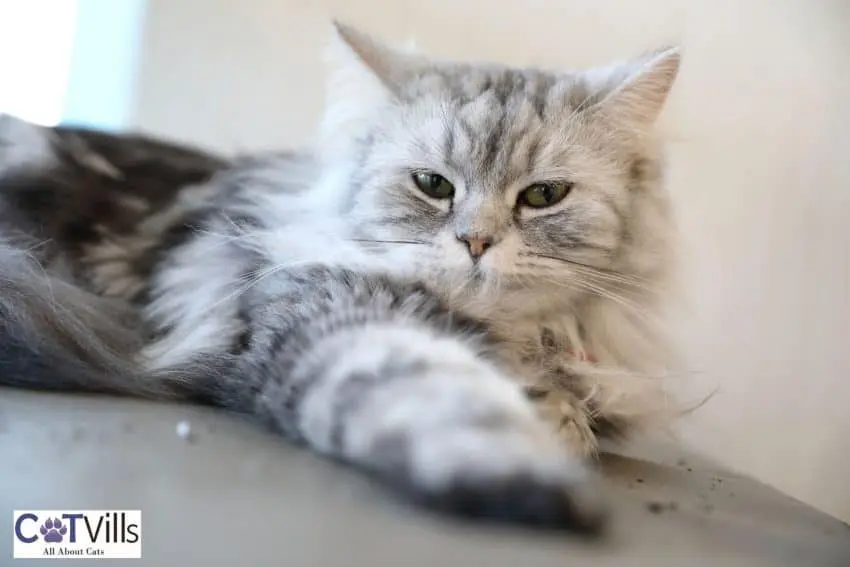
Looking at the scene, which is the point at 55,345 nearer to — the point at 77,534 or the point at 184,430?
the point at 184,430

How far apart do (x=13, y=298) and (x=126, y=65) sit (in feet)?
3.07

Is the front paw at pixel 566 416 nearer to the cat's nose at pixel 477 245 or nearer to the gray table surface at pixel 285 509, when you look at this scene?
the gray table surface at pixel 285 509

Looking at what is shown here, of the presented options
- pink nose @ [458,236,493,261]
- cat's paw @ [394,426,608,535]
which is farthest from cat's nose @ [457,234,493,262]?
cat's paw @ [394,426,608,535]

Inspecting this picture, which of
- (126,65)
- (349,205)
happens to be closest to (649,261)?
(349,205)

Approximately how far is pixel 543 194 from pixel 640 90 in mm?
209

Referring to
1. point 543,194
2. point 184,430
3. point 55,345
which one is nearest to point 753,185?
point 543,194

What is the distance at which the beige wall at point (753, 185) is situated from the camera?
3.80ft

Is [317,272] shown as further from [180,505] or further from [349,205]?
[180,505]

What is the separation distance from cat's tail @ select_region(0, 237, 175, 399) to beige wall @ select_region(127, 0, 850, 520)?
0.83m

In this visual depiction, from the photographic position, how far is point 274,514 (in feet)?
2.30

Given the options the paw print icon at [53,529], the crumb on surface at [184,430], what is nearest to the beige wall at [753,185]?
A: the crumb on surface at [184,430]

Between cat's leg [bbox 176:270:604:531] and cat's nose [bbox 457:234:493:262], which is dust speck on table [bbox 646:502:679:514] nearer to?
cat's leg [bbox 176:270:604:531]

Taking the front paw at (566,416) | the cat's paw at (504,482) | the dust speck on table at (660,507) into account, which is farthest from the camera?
the front paw at (566,416)

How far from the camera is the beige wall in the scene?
1.16 meters
